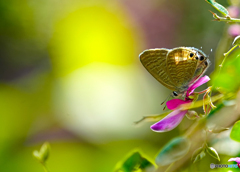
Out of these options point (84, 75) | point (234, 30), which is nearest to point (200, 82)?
point (234, 30)

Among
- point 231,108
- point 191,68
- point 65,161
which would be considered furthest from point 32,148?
→ point 231,108

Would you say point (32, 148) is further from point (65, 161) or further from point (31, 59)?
point (31, 59)

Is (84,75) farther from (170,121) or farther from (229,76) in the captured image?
(229,76)

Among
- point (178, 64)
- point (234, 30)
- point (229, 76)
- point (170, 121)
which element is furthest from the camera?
point (234, 30)

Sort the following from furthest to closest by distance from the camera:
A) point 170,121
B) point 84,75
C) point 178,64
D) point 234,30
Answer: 1. point 84,75
2. point 234,30
3. point 178,64
4. point 170,121

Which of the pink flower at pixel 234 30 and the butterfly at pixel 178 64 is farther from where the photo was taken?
the pink flower at pixel 234 30

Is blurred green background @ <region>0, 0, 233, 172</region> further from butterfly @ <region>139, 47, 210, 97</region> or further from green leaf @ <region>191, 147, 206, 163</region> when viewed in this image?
green leaf @ <region>191, 147, 206, 163</region>

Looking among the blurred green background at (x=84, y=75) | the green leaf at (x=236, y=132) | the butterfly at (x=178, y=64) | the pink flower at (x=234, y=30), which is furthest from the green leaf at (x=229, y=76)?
the blurred green background at (x=84, y=75)

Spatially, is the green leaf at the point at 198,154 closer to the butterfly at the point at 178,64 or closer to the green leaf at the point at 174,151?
the green leaf at the point at 174,151
